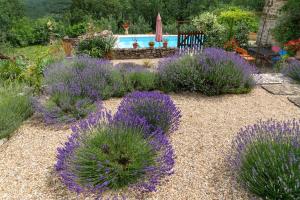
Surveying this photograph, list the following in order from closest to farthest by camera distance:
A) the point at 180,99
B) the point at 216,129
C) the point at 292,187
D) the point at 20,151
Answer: the point at 292,187 → the point at 20,151 → the point at 216,129 → the point at 180,99

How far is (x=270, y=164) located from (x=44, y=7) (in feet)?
73.1

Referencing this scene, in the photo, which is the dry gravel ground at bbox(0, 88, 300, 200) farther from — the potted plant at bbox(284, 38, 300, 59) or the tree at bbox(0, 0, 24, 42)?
the tree at bbox(0, 0, 24, 42)

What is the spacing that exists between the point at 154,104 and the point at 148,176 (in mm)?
1004

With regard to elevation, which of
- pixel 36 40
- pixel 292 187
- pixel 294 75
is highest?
pixel 292 187

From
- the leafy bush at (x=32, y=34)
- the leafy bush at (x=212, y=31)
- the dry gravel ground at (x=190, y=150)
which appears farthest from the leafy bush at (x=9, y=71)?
the leafy bush at (x=32, y=34)

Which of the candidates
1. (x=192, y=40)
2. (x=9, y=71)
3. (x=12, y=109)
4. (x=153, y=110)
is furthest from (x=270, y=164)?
(x=192, y=40)

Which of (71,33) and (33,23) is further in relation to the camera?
(33,23)

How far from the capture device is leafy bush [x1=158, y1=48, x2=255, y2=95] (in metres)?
4.34

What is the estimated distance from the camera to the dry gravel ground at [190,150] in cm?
227

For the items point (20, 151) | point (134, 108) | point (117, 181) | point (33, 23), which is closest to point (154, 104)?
point (134, 108)

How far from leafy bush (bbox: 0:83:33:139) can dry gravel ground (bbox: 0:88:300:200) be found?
125 mm

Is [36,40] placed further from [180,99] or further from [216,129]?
[216,129]

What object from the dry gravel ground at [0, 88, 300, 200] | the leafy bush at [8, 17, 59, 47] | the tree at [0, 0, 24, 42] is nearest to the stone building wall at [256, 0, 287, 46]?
the dry gravel ground at [0, 88, 300, 200]

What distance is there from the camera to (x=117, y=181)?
7.40 ft
